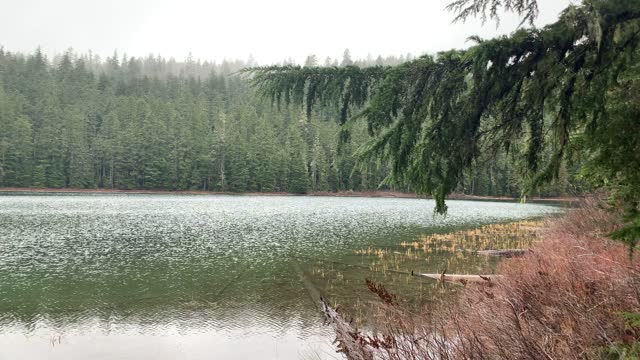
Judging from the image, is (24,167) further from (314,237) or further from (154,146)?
(314,237)

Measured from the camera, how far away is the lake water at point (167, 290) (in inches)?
422

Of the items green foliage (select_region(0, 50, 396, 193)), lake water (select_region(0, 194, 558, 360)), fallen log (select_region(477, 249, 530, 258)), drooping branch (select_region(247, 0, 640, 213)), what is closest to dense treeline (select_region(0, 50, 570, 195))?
green foliage (select_region(0, 50, 396, 193))

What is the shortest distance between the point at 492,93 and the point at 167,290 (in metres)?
13.1

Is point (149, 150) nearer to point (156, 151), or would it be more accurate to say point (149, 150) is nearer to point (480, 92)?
point (156, 151)

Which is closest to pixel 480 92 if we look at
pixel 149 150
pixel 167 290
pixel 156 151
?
pixel 167 290

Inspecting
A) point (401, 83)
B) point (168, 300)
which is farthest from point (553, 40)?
point (168, 300)

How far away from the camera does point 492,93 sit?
657 centimetres

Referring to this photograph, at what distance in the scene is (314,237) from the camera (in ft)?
101

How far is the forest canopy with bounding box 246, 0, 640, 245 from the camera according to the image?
5.66m

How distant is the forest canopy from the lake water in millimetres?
5003

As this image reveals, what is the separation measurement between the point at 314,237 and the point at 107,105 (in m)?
110

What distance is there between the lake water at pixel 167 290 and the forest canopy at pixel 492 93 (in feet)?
16.4

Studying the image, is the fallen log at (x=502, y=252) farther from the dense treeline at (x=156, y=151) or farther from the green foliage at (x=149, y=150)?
the dense treeline at (x=156, y=151)

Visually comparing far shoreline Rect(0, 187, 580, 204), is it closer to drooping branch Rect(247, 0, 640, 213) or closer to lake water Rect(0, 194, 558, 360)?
lake water Rect(0, 194, 558, 360)
